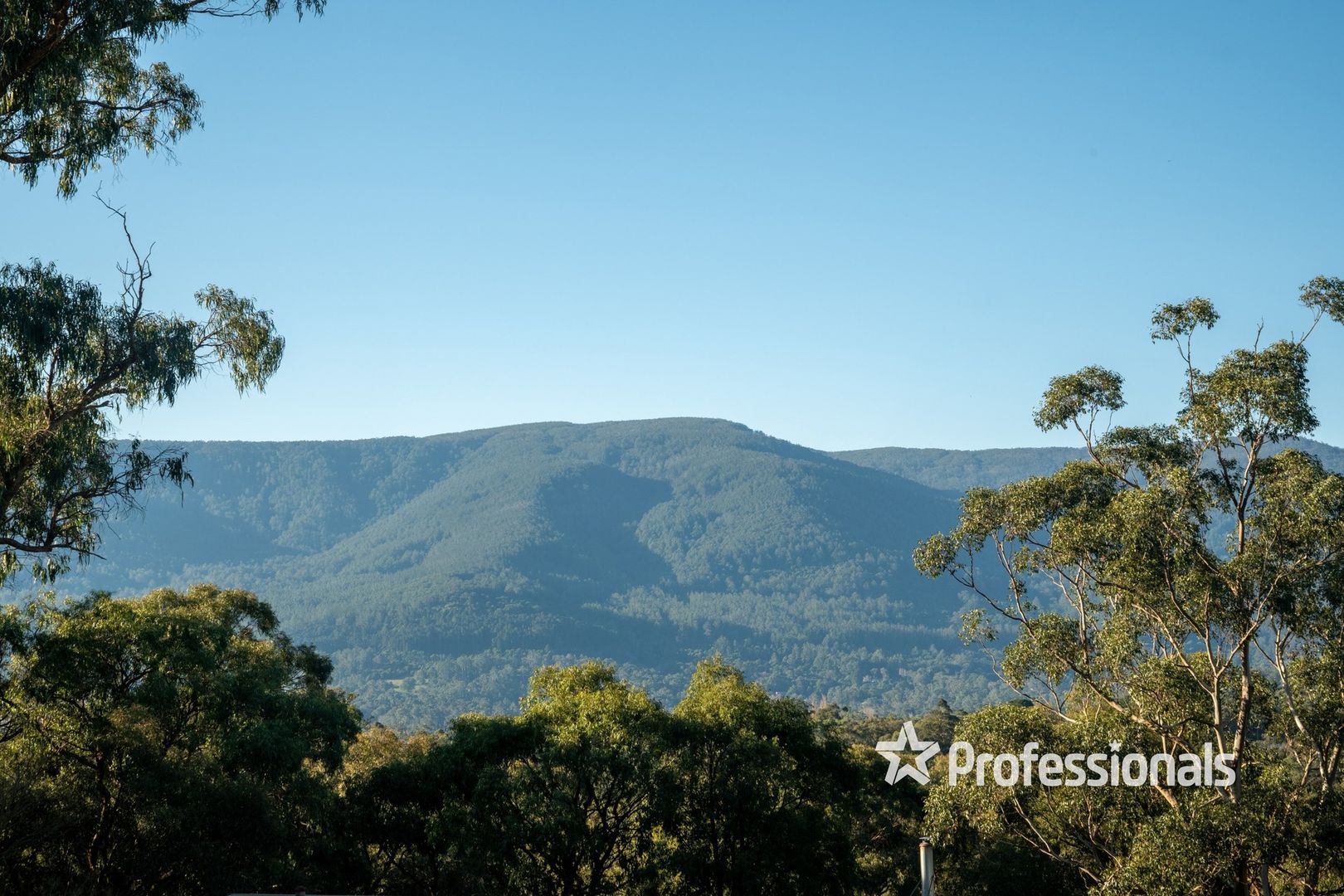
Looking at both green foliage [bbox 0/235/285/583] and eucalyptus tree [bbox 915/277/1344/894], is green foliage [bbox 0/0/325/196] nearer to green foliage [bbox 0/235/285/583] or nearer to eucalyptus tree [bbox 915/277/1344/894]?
green foliage [bbox 0/235/285/583]

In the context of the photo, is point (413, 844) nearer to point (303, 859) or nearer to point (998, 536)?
point (303, 859)

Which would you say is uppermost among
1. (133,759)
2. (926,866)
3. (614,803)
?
(133,759)

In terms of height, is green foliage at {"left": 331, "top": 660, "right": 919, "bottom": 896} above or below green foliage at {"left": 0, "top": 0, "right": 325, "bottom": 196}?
below

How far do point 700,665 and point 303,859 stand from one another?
29.2 ft

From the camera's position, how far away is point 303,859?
2170cm

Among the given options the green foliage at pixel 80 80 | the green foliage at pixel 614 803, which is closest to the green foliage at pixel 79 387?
the green foliage at pixel 80 80

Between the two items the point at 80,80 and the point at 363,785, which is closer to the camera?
the point at 80,80

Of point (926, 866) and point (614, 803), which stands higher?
point (926, 866)

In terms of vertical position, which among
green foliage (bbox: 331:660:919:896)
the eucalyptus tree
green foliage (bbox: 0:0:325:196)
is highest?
green foliage (bbox: 0:0:325:196)

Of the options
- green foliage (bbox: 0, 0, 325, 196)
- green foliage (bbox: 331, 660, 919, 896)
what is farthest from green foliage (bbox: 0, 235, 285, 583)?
green foliage (bbox: 331, 660, 919, 896)

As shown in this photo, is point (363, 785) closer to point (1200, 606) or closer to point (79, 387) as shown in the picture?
point (79, 387)

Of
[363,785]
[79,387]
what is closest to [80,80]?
[79,387]

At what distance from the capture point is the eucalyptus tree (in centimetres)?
1489

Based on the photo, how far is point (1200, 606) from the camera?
15703 mm
